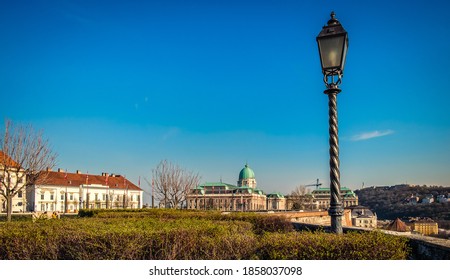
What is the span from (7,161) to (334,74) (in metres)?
15.8

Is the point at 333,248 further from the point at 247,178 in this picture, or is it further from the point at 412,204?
the point at 247,178

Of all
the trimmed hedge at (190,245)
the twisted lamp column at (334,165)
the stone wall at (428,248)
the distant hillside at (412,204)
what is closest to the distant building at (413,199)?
the distant hillside at (412,204)

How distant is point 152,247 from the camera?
540 centimetres

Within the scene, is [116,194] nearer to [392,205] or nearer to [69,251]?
[392,205]

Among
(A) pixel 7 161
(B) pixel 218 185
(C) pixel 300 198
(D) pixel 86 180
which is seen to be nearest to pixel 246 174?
(B) pixel 218 185

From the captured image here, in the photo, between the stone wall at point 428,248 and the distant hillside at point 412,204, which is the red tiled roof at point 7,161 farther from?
the stone wall at point 428,248

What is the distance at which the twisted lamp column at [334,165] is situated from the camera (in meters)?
4.64

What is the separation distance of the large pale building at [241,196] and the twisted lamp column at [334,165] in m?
85.3

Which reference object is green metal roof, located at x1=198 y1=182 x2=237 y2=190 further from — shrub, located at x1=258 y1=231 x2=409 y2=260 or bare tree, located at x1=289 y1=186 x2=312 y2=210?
shrub, located at x1=258 y1=231 x2=409 y2=260

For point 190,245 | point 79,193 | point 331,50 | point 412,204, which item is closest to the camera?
point 331,50

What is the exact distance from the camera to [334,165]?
15.3 ft

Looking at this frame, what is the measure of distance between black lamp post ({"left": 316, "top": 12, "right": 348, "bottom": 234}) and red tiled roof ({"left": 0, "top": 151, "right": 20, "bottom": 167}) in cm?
1513

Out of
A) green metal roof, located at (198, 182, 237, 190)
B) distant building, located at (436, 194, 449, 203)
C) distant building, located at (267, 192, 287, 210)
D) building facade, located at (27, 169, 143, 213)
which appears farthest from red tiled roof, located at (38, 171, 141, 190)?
distant building, located at (436, 194, 449, 203)
